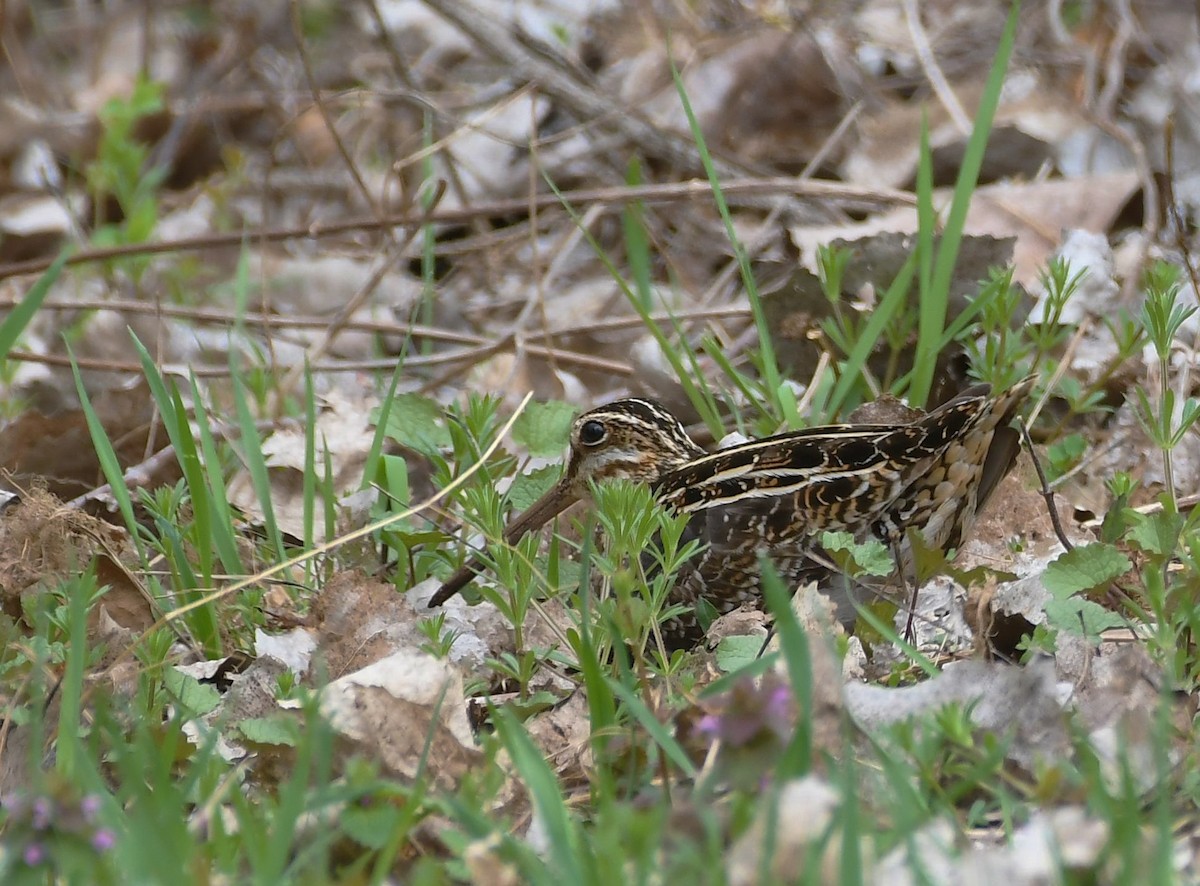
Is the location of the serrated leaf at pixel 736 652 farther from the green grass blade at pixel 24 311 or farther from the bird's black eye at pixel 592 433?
the green grass blade at pixel 24 311

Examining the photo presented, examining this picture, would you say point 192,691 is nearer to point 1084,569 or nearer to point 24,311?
point 24,311

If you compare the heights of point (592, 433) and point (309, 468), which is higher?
point (309, 468)

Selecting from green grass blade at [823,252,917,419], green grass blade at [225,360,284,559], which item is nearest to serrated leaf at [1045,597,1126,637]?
green grass blade at [823,252,917,419]

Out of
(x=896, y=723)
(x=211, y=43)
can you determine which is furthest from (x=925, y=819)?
(x=211, y=43)

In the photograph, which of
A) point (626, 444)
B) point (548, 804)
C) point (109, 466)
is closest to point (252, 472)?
point (109, 466)

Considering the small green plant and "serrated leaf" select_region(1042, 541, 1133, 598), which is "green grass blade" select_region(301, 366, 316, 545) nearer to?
"serrated leaf" select_region(1042, 541, 1133, 598)

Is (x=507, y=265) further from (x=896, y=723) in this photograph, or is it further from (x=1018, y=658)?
(x=896, y=723)
